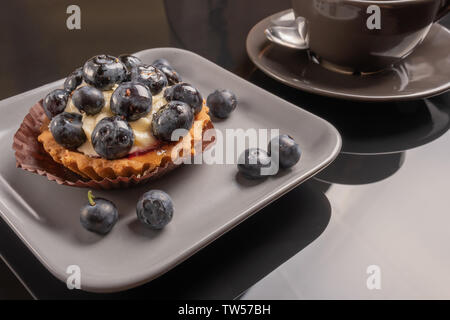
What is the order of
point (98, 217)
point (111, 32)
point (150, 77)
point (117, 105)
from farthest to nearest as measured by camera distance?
1. point (111, 32)
2. point (150, 77)
3. point (117, 105)
4. point (98, 217)

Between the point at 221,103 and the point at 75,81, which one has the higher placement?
the point at 75,81

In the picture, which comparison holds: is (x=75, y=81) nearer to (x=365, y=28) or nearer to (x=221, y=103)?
(x=221, y=103)

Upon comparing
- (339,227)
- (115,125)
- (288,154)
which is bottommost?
(339,227)

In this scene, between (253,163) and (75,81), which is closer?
(253,163)

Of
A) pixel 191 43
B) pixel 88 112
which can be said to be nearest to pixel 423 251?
pixel 88 112

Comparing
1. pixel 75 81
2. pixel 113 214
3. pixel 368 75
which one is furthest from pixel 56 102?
pixel 368 75

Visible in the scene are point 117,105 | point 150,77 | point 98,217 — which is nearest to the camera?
point 98,217

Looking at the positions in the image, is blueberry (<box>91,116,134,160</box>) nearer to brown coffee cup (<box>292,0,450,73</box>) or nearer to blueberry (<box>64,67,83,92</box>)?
blueberry (<box>64,67,83,92</box>)

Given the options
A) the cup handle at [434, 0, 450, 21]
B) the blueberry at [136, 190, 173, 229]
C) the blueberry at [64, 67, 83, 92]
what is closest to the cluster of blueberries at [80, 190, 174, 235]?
the blueberry at [136, 190, 173, 229]
